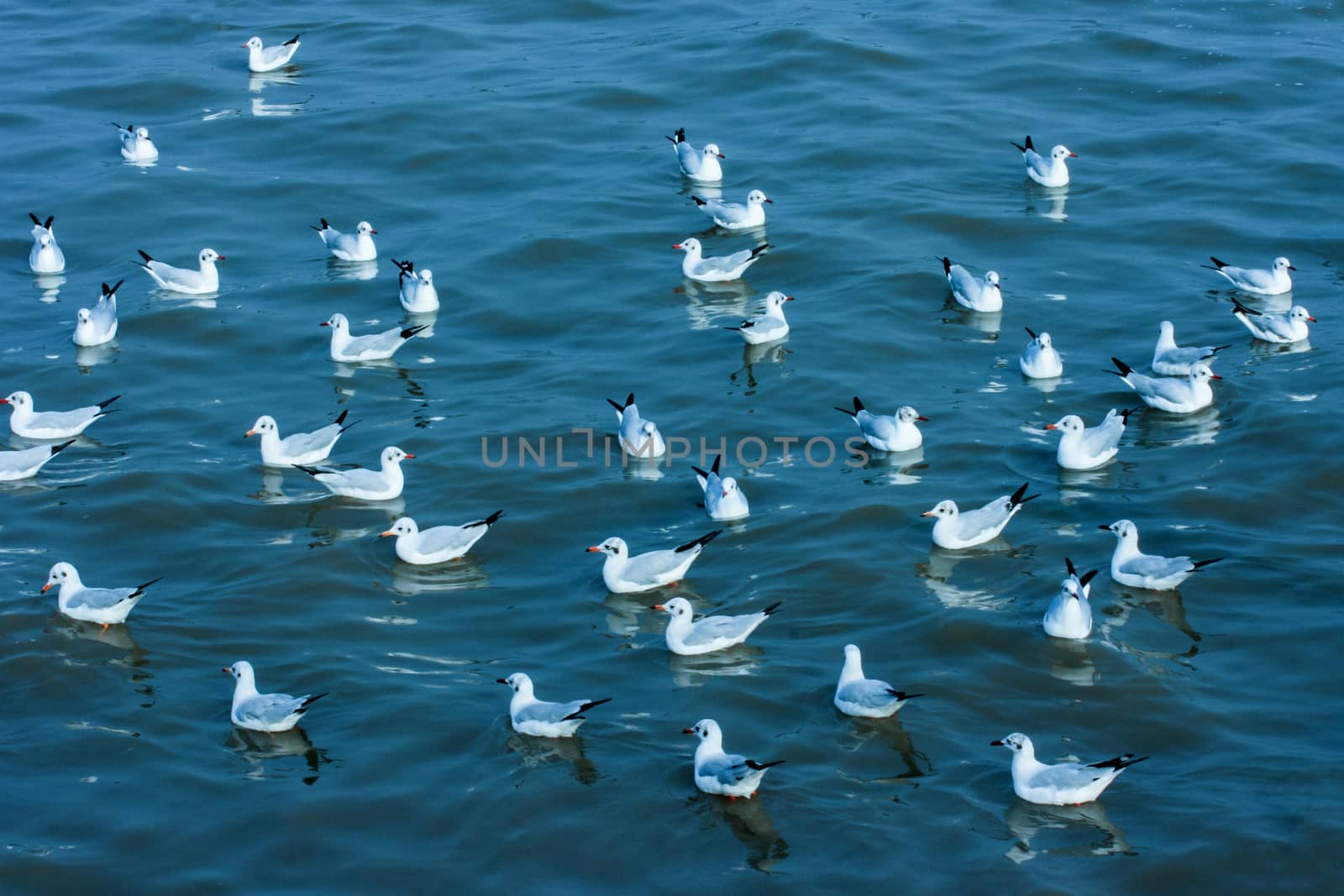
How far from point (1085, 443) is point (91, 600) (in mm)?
9110

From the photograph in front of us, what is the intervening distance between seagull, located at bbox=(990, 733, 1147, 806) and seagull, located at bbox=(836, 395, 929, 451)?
5.12 metres

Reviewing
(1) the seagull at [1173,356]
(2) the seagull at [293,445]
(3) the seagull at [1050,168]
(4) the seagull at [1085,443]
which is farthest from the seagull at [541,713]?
(3) the seagull at [1050,168]

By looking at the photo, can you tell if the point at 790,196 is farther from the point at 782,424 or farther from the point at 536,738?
the point at 536,738

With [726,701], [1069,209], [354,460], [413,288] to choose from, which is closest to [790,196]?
[1069,209]

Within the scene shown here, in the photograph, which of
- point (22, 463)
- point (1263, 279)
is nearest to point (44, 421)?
point (22, 463)

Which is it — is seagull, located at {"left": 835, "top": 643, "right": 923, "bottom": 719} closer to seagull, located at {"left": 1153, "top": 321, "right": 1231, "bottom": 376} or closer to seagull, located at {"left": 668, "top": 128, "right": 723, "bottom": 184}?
seagull, located at {"left": 1153, "top": 321, "right": 1231, "bottom": 376}

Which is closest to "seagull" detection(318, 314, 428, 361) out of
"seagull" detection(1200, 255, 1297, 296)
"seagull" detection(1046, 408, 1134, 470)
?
"seagull" detection(1046, 408, 1134, 470)

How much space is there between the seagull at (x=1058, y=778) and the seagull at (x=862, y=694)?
86cm

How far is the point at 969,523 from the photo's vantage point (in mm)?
13094

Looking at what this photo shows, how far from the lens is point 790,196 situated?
21.2 m

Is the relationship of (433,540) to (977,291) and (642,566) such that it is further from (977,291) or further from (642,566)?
(977,291)

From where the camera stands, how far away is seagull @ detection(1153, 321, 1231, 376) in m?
15.8

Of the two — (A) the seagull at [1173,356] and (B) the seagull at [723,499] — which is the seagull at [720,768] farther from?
(A) the seagull at [1173,356]

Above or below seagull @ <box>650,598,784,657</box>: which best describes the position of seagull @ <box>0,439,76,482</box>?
above
